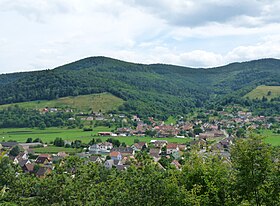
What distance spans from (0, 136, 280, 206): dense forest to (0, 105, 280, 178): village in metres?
18.3

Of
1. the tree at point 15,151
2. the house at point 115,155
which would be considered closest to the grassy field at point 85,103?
the tree at point 15,151

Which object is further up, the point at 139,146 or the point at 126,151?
the point at 126,151

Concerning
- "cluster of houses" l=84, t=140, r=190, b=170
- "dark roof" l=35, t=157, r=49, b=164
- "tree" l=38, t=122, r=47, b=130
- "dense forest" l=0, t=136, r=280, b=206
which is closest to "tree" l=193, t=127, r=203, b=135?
"cluster of houses" l=84, t=140, r=190, b=170

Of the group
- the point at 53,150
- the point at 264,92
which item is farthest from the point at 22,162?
the point at 264,92

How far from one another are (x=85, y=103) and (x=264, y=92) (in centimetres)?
7183

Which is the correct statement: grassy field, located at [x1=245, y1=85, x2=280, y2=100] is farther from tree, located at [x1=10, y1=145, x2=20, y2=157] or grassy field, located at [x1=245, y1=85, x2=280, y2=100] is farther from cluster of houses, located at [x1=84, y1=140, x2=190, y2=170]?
tree, located at [x1=10, y1=145, x2=20, y2=157]

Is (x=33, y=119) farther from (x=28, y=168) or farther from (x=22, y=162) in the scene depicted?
(x=28, y=168)

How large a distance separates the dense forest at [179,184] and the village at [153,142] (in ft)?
60.2

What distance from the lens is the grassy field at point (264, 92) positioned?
137 meters

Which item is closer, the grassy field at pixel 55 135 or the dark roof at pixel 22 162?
the dark roof at pixel 22 162

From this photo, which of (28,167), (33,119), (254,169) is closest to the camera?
(254,169)

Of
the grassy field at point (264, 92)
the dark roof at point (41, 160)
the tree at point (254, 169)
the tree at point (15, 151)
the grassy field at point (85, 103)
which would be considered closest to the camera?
the tree at point (254, 169)

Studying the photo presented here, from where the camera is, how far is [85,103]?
417 feet

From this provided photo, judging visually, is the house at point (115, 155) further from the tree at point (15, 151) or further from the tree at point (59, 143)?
the tree at point (15, 151)
